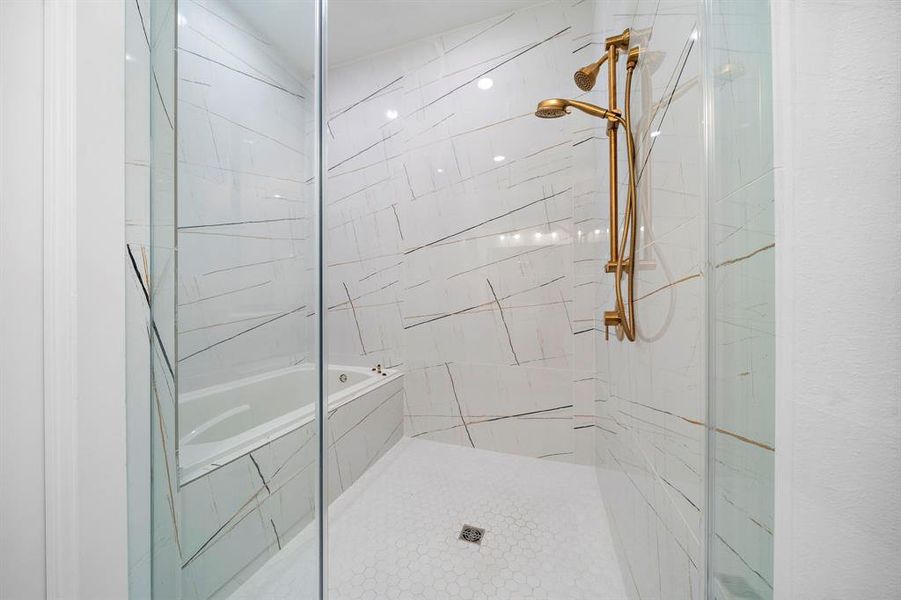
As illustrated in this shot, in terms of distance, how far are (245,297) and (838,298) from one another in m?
0.77

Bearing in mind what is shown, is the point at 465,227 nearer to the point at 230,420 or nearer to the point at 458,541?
the point at 458,541

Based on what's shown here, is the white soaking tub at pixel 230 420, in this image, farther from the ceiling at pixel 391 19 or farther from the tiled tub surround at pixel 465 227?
the ceiling at pixel 391 19

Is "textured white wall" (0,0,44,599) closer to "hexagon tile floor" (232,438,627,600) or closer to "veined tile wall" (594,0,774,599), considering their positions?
"hexagon tile floor" (232,438,627,600)

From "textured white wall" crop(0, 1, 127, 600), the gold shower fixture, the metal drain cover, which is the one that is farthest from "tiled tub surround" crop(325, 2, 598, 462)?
"textured white wall" crop(0, 1, 127, 600)

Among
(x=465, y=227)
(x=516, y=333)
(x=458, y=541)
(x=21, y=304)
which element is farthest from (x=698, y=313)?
(x=465, y=227)

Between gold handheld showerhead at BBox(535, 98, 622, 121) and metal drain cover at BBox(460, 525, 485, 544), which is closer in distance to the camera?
gold handheld showerhead at BBox(535, 98, 622, 121)

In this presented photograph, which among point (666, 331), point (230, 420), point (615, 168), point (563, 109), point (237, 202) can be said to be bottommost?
point (230, 420)

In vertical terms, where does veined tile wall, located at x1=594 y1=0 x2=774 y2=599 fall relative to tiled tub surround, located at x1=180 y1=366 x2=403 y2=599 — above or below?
above

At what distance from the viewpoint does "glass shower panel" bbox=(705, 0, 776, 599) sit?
1.22ft

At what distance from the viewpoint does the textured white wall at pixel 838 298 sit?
291mm

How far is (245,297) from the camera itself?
0.62 metres

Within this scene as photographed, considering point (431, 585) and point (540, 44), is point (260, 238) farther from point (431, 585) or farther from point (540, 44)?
point (540, 44)

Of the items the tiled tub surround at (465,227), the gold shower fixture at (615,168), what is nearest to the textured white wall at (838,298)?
the gold shower fixture at (615,168)

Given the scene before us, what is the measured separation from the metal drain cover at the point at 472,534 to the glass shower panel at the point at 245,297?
0.88 m
